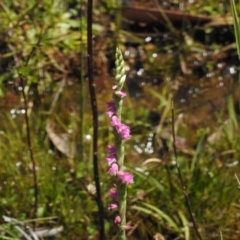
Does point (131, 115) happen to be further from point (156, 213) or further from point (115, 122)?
point (115, 122)

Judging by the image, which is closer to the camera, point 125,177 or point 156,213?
→ point 125,177

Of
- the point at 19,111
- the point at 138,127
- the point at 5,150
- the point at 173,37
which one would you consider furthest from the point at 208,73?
the point at 5,150

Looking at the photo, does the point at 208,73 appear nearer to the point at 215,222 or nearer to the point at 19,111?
the point at 19,111

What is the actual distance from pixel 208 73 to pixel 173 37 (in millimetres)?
258

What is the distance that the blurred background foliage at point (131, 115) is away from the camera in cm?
251

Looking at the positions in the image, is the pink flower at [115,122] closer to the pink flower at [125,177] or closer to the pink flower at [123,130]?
the pink flower at [123,130]

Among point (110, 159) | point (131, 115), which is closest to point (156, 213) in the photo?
point (131, 115)

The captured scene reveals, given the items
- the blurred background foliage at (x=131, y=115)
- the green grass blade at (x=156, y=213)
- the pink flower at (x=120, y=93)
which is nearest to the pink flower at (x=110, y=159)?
the pink flower at (x=120, y=93)

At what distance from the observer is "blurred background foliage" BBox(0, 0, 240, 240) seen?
2.51m

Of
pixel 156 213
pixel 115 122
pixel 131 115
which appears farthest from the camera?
pixel 131 115

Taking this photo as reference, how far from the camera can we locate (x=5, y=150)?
279 centimetres

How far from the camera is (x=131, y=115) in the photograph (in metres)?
3.12

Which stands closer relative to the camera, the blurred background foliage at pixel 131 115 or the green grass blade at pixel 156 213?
the green grass blade at pixel 156 213

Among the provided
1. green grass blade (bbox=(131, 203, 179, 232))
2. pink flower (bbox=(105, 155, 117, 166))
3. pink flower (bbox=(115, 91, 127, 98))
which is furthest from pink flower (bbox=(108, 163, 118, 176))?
green grass blade (bbox=(131, 203, 179, 232))
